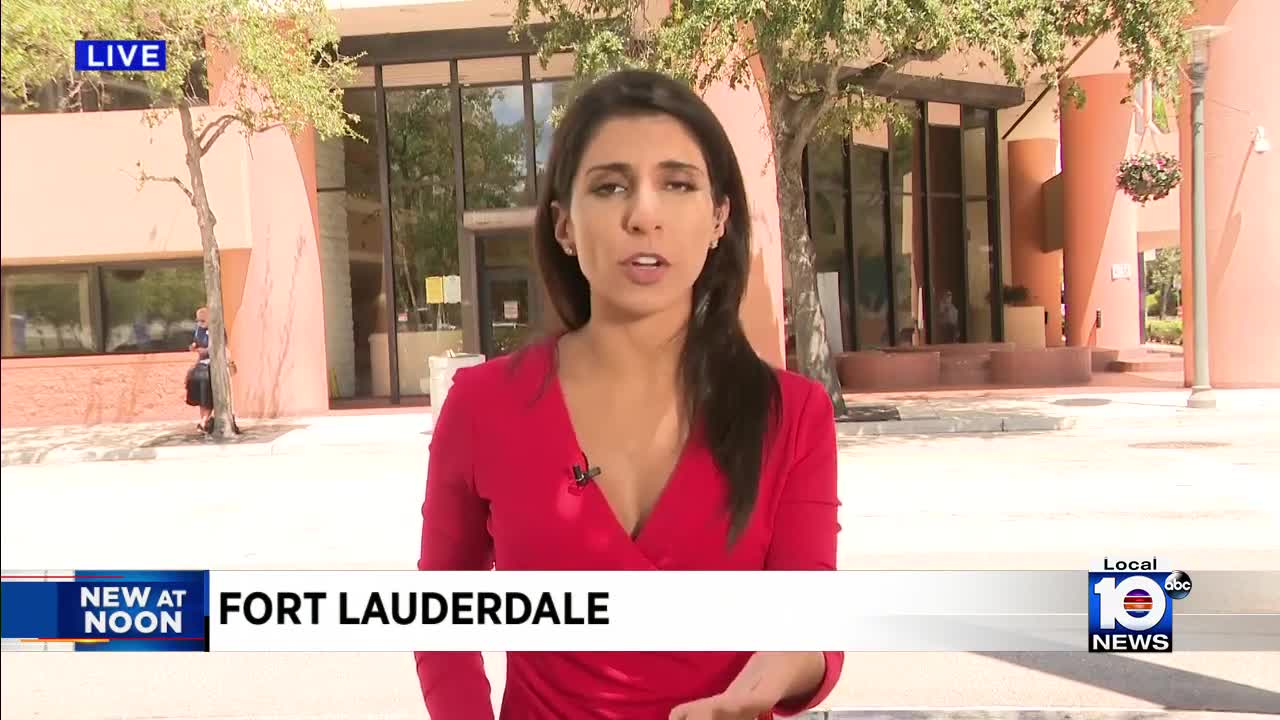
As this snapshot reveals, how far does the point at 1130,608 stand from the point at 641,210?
969 millimetres

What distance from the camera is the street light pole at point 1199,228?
272 cm

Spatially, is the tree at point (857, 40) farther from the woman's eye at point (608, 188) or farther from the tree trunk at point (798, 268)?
the woman's eye at point (608, 188)

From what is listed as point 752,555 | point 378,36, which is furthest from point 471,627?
point 378,36

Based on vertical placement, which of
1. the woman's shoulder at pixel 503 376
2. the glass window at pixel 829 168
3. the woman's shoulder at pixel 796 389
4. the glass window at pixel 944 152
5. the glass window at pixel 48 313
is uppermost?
the glass window at pixel 944 152

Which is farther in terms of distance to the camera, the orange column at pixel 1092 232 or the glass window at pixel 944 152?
the glass window at pixel 944 152

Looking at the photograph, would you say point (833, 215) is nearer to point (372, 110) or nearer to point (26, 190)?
point (372, 110)

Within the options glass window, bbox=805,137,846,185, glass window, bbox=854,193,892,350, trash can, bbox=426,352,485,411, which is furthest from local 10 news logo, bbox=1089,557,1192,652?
glass window, bbox=854,193,892,350

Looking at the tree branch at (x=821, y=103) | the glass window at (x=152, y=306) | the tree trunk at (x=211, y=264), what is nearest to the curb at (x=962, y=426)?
the tree branch at (x=821, y=103)

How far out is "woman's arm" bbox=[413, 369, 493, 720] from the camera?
1.29m

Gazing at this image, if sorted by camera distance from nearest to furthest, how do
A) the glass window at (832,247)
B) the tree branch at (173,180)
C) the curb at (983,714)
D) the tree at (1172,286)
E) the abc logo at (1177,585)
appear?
the abc logo at (1177,585), the curb at (983,714), the tree branch at (173,180), the tree at (1172,286), the glass window at (832,247)

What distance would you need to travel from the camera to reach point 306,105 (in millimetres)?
3645

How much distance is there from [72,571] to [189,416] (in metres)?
2.15

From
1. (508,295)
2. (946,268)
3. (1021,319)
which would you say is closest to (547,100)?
(508,295)

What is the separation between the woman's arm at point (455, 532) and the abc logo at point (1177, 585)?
1.05m
